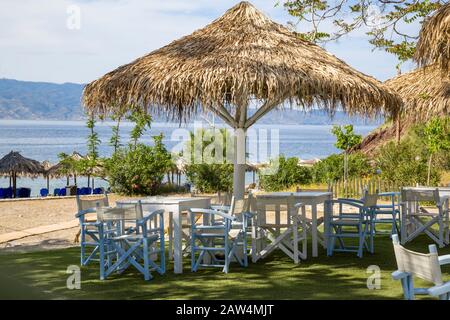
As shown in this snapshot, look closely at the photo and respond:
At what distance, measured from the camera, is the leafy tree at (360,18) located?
13.8m

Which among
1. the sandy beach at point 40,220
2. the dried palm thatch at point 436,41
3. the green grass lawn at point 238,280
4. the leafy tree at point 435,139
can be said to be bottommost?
the green grass lawn at point 238,280

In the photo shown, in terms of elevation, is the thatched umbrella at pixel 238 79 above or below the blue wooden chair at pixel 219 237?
above

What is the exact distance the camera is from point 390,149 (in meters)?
24.4

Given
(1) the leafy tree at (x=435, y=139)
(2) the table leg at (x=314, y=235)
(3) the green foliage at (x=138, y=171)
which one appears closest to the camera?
(2) the table leg at (x=314, y=235)

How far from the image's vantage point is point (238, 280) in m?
7.10

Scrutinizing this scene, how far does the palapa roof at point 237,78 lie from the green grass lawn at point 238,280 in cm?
181

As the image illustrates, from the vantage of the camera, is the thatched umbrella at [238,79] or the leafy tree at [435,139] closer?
the thatched umbrella at [238,79]

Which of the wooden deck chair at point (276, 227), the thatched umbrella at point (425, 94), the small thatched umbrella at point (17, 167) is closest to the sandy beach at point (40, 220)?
the wooden deck chair at point (276, 227)

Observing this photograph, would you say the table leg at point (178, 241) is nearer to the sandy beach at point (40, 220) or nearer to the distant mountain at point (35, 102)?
the sandy beach at point (40, 220)

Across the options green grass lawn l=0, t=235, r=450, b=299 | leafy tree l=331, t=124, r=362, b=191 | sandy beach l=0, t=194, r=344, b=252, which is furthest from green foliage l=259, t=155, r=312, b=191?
green grass lawn l=0, t=235, r=450, b=299

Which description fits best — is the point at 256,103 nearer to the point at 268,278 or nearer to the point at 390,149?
the point at 268,278

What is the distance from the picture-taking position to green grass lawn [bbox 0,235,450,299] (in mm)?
6352
